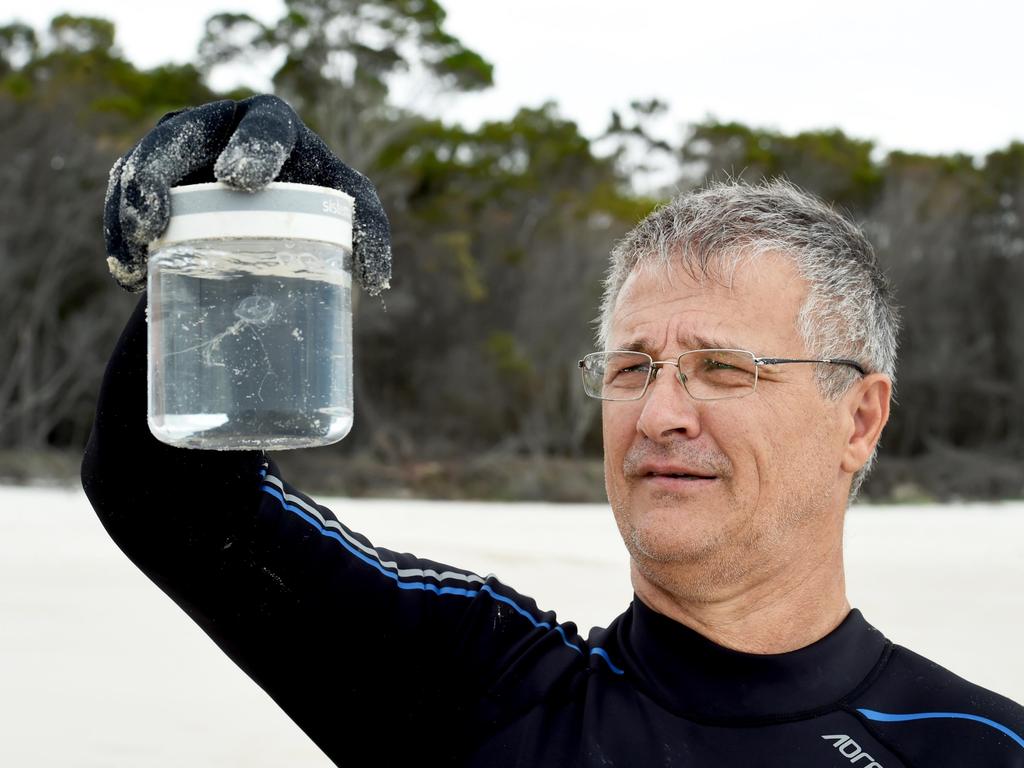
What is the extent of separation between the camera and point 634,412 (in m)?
1.65

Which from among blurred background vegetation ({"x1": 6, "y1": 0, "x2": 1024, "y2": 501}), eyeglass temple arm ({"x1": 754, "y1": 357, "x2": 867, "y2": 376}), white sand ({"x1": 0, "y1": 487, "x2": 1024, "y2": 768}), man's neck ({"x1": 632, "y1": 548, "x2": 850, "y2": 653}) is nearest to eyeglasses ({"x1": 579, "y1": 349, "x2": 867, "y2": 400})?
eyeglass temple arm ({"x1": 754, "y1": 357, "x2": 867, "y2": 376})

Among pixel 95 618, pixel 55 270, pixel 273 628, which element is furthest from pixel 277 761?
pixel 55 270

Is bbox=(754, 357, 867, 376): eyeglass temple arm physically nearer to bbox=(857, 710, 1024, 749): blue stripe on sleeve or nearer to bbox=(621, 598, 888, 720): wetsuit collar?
bbox=(621, 598, 888, 720): wetsuit collar

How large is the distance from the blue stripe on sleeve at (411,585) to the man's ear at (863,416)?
0.48 metres

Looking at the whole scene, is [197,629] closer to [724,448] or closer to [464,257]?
[724,448]

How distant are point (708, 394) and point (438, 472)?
566 inches

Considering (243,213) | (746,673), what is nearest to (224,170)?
(243,213)

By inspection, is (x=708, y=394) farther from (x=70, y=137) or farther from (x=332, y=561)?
(x=70, y=137)

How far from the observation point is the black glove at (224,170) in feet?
4.18

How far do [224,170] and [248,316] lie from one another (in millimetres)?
180

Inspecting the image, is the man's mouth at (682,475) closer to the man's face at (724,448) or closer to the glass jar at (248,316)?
the man's face at (724,448)

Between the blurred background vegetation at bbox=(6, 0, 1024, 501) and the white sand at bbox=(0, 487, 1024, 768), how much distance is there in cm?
542

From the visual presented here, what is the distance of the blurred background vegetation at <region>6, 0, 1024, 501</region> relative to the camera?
52.2 feet

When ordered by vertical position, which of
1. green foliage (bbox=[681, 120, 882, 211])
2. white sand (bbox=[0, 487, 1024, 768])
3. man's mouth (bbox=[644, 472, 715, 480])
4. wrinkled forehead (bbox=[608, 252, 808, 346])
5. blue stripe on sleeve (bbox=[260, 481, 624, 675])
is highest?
green foliage (bbox=[681, 120, 882, 211])
